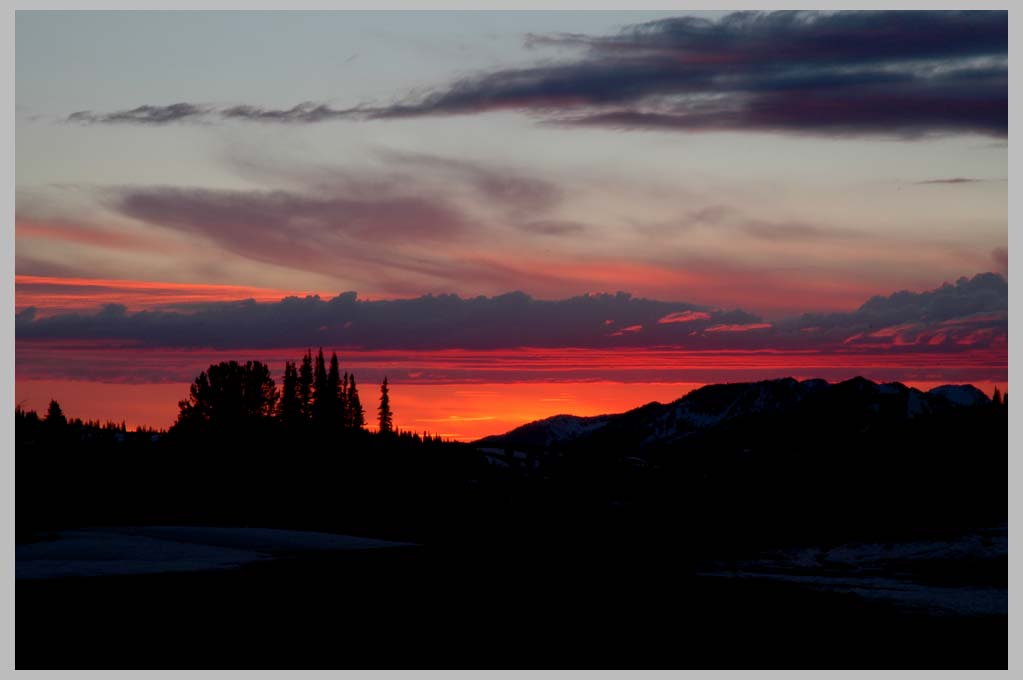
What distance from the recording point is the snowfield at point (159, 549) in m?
69.3

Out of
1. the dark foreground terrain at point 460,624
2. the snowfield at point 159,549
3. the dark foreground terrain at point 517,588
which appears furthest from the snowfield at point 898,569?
the snowfield at point 159,549

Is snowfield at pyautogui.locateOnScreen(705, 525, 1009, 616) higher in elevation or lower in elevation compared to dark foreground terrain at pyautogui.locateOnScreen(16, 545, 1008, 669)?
lower

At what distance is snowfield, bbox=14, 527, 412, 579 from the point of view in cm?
6931

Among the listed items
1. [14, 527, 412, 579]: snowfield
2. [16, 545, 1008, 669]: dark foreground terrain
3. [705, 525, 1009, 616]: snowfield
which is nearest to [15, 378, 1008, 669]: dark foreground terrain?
[16, 545, 1008, 669]: dark foreground terrain

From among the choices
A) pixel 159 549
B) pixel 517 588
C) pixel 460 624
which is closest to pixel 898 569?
pixel 517 588

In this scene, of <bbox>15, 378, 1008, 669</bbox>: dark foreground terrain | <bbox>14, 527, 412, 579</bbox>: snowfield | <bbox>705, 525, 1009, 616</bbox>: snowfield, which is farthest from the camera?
<bbox>705, 525, 1009, 616</bbox>: snowfield

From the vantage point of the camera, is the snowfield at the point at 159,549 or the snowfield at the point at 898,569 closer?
the snowfield at the point at 159,549

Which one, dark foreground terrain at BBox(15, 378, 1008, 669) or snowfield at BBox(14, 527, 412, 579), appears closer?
dark foreground terrain at BBox(15, 378, 1008, 669)

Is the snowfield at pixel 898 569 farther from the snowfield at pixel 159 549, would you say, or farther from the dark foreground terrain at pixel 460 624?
the snowfield at pixel 159 549

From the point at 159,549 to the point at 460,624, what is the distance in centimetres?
3887

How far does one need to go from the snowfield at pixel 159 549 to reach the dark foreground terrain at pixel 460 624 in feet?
12.5

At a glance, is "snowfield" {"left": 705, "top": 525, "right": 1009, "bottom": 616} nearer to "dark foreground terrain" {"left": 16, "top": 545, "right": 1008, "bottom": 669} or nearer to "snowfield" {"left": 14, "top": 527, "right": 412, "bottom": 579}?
"dark foreground terrain" {"left": 16, "top": 545, "right": 1008, "bottom": 669}

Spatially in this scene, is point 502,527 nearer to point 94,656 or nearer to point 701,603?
point 701,603

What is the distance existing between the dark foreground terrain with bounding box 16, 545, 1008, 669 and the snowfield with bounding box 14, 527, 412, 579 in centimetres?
381
